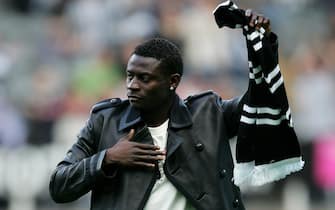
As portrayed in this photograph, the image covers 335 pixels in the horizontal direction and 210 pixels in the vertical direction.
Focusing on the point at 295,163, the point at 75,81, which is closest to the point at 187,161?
the point at 295,163

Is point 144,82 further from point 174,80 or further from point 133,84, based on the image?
point 174,80

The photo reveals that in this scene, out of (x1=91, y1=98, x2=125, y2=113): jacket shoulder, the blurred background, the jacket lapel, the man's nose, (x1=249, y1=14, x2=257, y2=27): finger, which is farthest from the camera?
the blurred background

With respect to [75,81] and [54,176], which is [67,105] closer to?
[75,81]

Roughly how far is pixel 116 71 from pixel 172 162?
908 centimetres

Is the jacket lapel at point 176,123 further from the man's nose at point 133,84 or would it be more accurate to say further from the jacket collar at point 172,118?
the man's nose at point 133,84

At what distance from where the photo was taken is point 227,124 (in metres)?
5.76

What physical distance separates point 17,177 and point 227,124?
8207 mm

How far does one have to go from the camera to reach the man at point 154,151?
5.58 metres

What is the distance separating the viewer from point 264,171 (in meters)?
5.73

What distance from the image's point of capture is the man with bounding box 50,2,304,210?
5.58 meters

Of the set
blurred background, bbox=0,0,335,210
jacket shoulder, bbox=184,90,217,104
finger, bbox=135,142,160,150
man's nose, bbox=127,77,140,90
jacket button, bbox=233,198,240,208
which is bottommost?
blurred background, bbox=0,0,335,210

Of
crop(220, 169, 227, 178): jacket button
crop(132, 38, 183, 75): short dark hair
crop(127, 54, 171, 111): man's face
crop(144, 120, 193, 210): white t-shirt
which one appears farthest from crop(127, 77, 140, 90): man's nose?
crop(220, 169, 227, 178): jacket button

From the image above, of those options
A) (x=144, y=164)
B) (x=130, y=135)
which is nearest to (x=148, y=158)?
(x=144, y=164)

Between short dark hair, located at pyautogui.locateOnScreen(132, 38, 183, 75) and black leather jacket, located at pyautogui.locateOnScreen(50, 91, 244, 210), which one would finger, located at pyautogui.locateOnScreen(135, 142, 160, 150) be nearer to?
black leather jacket, located at pyautogui.locateOnScreen(50, 91, 244, 210)
